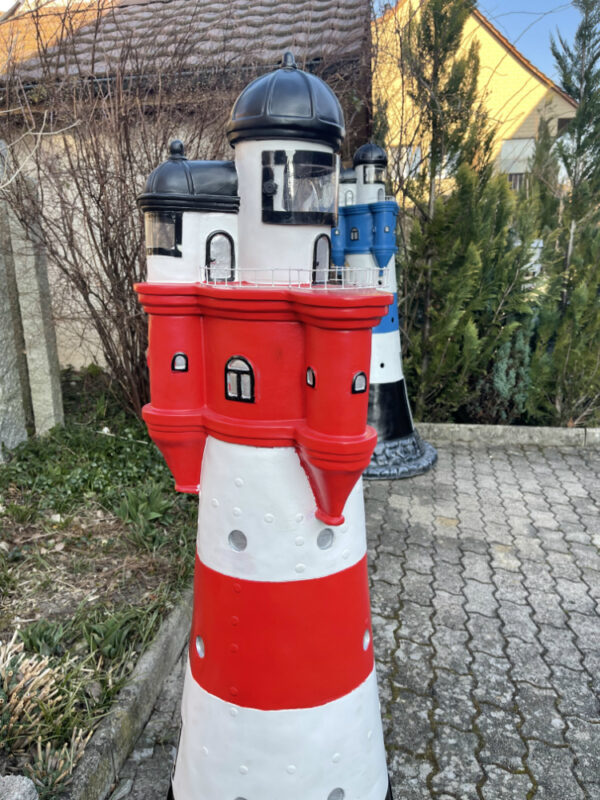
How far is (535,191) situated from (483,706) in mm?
5682

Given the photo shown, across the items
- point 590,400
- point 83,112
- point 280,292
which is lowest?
point 590,400

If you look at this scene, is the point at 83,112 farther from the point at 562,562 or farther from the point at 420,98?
the point at 562,562

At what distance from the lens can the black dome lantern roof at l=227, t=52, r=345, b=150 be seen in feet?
5.35

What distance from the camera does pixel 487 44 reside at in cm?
1127

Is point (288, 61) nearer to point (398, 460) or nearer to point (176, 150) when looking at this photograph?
point (176, 150)

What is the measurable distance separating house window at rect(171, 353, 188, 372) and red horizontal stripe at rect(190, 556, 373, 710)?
0.65 meters

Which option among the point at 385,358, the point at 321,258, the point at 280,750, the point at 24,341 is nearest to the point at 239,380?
the point at 321,258

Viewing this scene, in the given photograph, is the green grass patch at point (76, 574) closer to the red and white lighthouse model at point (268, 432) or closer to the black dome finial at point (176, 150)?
the red and white lighthouse model at point (268, 432)

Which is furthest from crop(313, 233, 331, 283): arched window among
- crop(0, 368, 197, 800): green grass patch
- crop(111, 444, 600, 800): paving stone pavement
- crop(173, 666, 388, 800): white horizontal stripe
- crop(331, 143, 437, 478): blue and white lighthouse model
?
crop(331, 143, 437, 478): blue and white lighthouse model

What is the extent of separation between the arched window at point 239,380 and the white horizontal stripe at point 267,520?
5.8 inches

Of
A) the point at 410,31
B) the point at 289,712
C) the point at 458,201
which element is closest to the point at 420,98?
the point at 410,31

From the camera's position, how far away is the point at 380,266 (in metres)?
5.08

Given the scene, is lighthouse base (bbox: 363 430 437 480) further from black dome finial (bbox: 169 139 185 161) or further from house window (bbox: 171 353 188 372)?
black dome finial (bbox: 169 139 185 161)

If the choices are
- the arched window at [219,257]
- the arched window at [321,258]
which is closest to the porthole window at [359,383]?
the arched window at [321,258]
